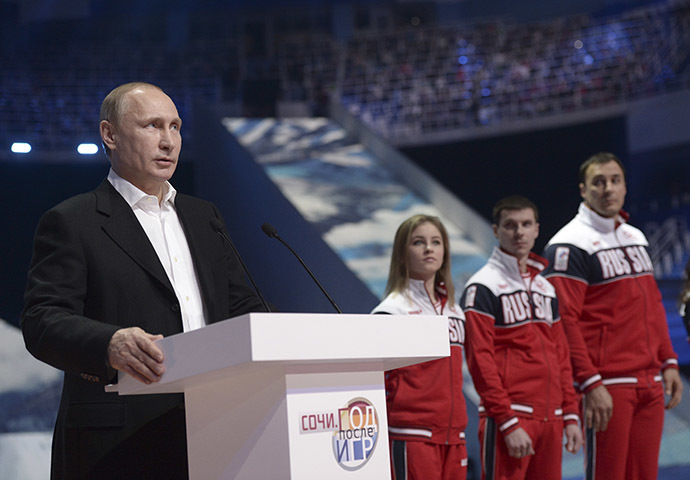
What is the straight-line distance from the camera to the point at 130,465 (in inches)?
57.8

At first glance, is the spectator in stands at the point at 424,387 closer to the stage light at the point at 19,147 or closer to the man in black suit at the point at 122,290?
the man in black suit at the point at 122,290

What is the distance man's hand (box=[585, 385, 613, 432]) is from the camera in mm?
3164

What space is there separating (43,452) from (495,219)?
112 inches

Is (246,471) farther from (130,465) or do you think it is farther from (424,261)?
(424,261)

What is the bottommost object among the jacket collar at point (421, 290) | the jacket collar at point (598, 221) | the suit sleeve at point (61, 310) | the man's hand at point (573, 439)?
the man's hand at point (573, 439)

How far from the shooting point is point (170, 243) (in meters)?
1.61

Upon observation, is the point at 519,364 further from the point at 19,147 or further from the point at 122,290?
the point at 19,147

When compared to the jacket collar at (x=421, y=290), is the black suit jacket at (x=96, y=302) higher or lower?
lower

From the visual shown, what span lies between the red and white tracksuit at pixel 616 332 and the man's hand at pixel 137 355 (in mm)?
2345

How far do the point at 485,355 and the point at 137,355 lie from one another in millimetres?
2030

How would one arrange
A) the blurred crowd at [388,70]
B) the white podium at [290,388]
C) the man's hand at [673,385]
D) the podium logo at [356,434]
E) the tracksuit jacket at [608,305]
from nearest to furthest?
1. the white podium at [290,388]
2. the podium logo at [356,434]
3. the tracksuit jacket at [608,305]
4. the man's hand at [673,385]
5. the blurred crowd at [388,70]

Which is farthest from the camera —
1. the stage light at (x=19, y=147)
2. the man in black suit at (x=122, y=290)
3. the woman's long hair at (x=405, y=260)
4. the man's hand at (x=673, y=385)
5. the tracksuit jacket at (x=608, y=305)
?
the stage light at (x=19, y=147)

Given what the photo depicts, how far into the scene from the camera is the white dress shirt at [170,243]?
5.13 ft

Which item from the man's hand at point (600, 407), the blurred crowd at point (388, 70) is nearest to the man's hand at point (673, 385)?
the man's hand at point (600, 407)
